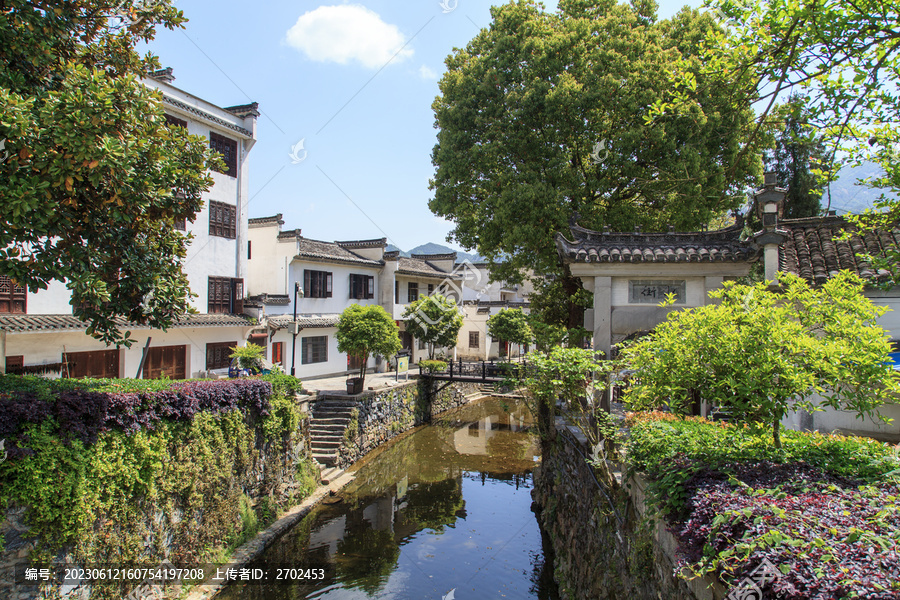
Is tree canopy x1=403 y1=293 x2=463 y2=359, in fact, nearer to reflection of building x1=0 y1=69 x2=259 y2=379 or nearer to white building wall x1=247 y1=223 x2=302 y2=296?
white building wall x1=247 y1=223 x2=302 y2=296

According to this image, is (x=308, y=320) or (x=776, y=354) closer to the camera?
(x=776, y=354)

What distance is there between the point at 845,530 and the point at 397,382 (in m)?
19.8

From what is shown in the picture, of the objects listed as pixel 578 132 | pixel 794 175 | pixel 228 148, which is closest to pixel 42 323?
pixel 228 148

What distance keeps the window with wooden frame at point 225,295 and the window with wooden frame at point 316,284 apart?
15.3 ft

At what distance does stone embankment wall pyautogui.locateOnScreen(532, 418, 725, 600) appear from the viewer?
4.71 metres

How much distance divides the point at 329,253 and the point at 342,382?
682 centimetres

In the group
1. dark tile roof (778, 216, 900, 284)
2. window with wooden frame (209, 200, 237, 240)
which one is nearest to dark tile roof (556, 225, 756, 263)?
dark tile roof (778, 216, 900, 284)

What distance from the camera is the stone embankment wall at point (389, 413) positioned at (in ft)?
57.0

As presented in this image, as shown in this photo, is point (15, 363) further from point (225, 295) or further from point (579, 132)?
point (579, 132)

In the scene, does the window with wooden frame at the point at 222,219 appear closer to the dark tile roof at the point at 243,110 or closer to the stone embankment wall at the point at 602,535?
the dark tile roof at the point at 243,110

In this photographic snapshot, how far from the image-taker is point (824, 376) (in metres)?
4.34

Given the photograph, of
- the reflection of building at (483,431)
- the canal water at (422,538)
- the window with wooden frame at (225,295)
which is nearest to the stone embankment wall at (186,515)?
the canal water at (422,538)

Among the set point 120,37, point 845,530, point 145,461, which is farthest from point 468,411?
point 845,530

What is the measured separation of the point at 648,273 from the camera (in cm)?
998
